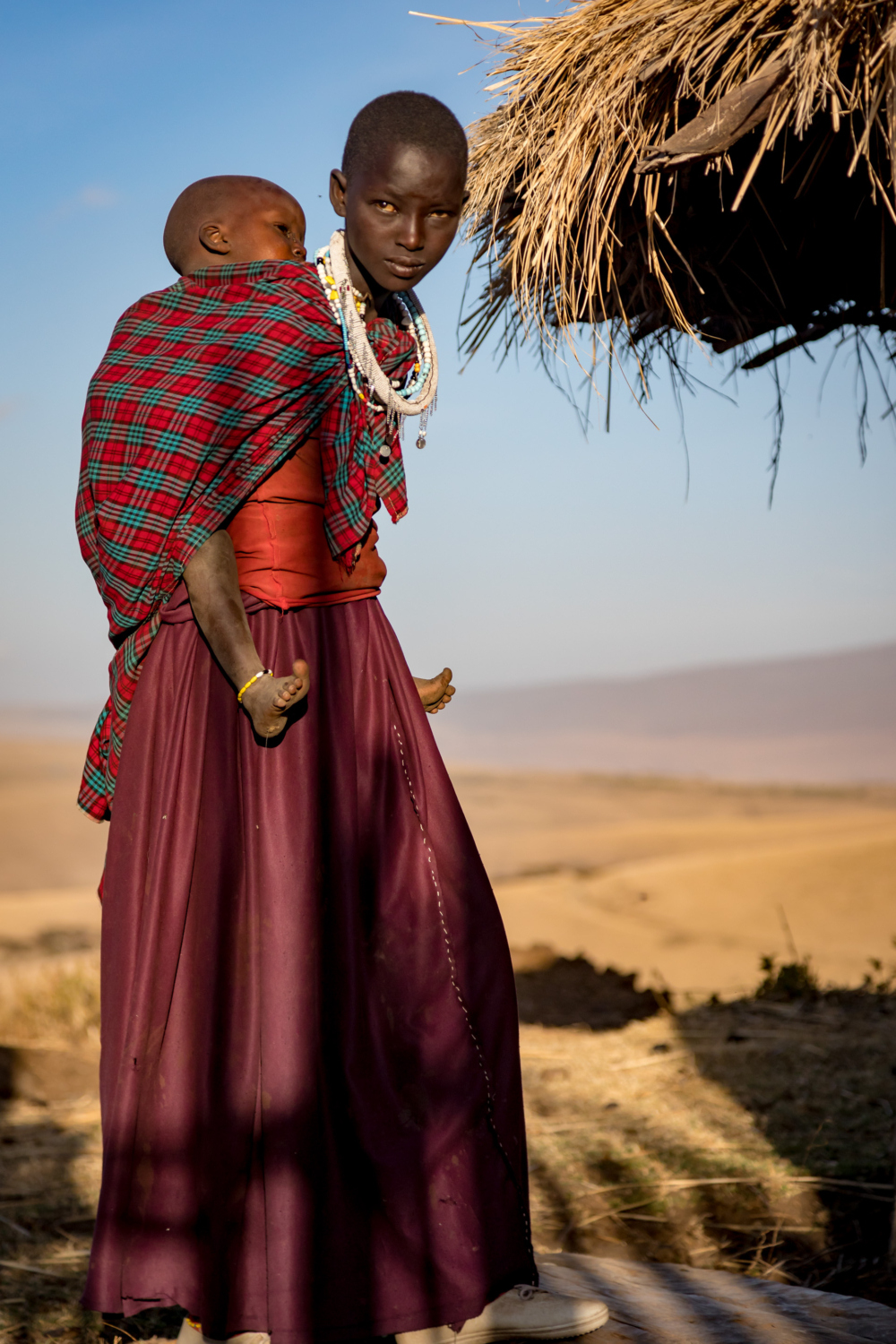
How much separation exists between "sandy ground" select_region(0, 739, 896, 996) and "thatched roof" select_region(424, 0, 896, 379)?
145 inches

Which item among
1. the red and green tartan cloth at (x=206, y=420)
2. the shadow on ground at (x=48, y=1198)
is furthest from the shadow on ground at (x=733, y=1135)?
the red and green tartan cloth at (x=206, y=420)

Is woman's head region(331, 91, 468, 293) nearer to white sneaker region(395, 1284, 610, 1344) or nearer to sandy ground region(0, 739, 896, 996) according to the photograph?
white sneaker region(395, 1284, 610, 1344)

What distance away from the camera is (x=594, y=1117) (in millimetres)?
4254

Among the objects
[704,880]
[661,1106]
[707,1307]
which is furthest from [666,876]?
[707,1307]

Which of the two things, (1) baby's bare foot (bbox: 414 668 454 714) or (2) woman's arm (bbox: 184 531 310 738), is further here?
(1) baby's bare foot (bbox: 414 668 454 714)

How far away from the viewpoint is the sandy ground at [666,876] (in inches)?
410

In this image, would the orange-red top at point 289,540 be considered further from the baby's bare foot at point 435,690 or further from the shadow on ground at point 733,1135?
the shadow on ground at point 733,1135

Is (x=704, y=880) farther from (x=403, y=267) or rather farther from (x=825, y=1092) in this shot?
(x=403, y=267)

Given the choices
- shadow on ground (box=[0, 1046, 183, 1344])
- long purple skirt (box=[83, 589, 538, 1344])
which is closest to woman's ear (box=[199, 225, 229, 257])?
long purple skirt (box=[83, 589, 538, 1344])

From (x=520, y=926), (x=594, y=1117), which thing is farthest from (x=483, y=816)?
(x=594, y=1117)

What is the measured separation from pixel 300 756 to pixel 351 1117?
628mm

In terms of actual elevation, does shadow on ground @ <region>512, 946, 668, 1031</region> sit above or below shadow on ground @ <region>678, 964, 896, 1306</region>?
above

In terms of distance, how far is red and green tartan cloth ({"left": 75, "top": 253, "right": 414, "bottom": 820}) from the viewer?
78.1 inches

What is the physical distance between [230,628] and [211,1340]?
1210 millimetres
